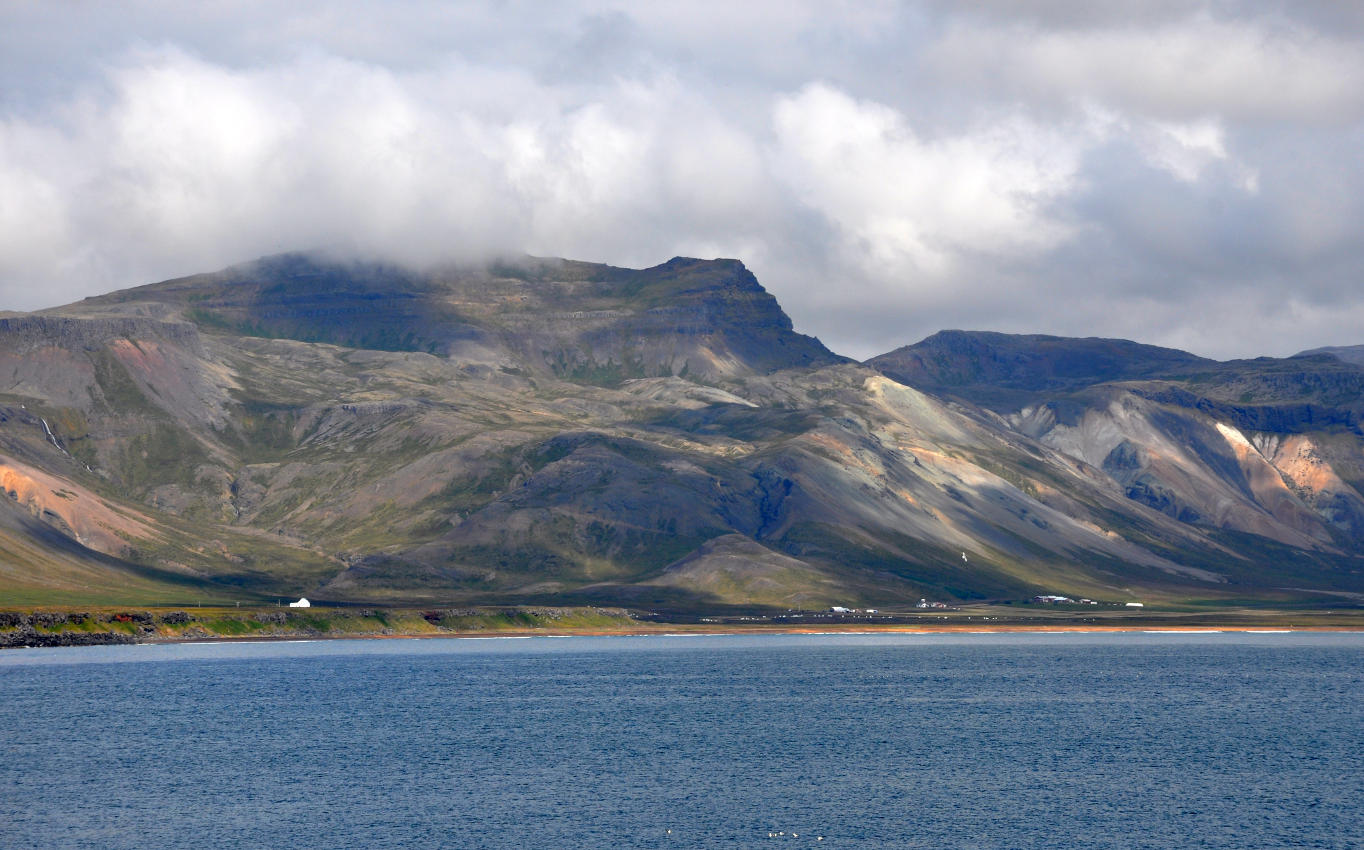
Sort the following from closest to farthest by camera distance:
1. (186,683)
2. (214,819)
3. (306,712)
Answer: (214,819)
(306,712)
(186,683)

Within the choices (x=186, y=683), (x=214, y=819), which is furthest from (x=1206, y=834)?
(x=186, y=683)

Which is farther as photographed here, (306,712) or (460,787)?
(306,712)

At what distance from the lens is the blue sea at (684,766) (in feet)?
300

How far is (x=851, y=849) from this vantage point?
86062 mm

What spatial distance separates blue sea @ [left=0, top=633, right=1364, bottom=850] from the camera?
91.3 meters

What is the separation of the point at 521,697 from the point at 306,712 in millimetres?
26683

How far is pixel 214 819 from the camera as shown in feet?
313

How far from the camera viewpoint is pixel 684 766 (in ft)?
385

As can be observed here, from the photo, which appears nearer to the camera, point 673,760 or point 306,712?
point 673,760

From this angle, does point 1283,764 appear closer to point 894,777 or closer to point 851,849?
point 894,777

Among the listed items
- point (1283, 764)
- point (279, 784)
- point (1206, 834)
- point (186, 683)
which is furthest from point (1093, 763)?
point (186, 683)

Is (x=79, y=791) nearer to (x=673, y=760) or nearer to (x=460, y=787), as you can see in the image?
(x=460, y=787)

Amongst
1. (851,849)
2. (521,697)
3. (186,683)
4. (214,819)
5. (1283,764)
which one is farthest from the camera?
(186,683)

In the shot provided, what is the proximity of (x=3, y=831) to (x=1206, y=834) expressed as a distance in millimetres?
72167
